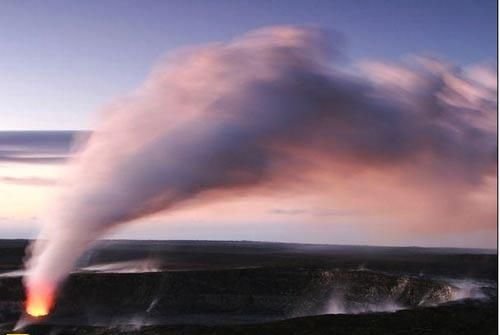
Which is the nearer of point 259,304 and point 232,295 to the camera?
point 259,304

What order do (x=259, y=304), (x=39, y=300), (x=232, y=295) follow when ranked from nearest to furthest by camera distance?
1. (x=39, y=300)
2. (x=259, y=304)
3. (x=232, y=295)

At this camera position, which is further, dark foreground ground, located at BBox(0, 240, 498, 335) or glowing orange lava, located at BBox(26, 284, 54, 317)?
glowing orange lava, located at BBox(26, 284, 54, 317)

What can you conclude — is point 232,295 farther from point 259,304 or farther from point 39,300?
point 39,300

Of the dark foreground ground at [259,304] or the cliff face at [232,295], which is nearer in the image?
the dark foreground ground at [259,304]

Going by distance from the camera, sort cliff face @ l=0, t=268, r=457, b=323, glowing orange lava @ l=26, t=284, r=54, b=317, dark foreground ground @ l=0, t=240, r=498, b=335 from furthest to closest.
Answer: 1. cliff face @ l=0, t=268, r=457, b=323
2. glowing orange lava @ l=26, t=284, r=54, b=317
3. dark foreground ground @ l=0, t=240, r=498, b=335

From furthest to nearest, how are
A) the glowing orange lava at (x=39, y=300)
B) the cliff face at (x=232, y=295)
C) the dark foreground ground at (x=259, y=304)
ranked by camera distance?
the cliff face at (x=232, y=295), the glowing orange lava at (x=39, y=300), the dark foreground ground at (x=259, y=304)

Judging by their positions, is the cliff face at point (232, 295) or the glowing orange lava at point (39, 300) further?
the cliff face at point (232, 295)

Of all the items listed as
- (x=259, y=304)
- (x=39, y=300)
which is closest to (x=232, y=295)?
(x=259, y=304)

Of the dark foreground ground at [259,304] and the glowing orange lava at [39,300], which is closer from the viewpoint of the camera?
the dark foreground ground at [259,304]

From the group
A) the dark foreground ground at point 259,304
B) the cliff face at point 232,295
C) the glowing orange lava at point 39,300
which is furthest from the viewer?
the cliff face at point 232,295
